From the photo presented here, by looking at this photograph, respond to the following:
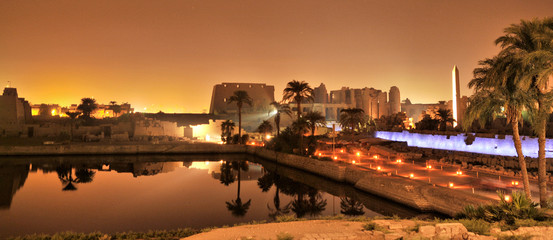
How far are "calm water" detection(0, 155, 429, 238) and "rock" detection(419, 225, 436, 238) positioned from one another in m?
8.00

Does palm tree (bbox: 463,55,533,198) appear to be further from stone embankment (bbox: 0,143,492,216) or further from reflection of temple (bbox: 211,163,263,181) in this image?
reflection of temple (bbox: 211,163,263,181)

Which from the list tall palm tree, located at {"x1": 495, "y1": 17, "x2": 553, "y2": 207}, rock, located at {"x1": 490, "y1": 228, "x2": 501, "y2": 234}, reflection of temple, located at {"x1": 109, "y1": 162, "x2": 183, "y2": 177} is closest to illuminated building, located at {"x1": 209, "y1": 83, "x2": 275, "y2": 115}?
reflection of temple, located at {"x1": 109, "y1": 162, "x2": 183, "y2": 177}

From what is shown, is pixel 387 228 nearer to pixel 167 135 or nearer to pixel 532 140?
pixel 532 140

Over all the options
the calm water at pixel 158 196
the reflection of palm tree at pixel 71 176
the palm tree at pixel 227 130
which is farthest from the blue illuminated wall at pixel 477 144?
the reflection of palm tree at pixel 71 176

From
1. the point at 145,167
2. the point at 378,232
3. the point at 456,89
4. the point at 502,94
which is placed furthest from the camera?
the point at 456,89

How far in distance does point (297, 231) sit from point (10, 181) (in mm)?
25500

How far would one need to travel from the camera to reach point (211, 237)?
9414 mm

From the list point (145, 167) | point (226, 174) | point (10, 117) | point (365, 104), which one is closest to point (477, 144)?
point (226, 174)

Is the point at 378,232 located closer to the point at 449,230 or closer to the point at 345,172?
the point at 449,230

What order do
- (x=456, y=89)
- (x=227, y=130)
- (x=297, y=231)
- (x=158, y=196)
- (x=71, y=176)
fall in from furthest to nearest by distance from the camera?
(x=227, y=130), (x=456, y=89), (x=71, y=176), (x=158, y=196), (x=297, y=231)

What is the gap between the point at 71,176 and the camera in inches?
1117

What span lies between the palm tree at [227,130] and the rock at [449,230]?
39556mm

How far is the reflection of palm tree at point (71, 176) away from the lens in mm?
24772

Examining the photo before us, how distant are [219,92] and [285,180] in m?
54.2
